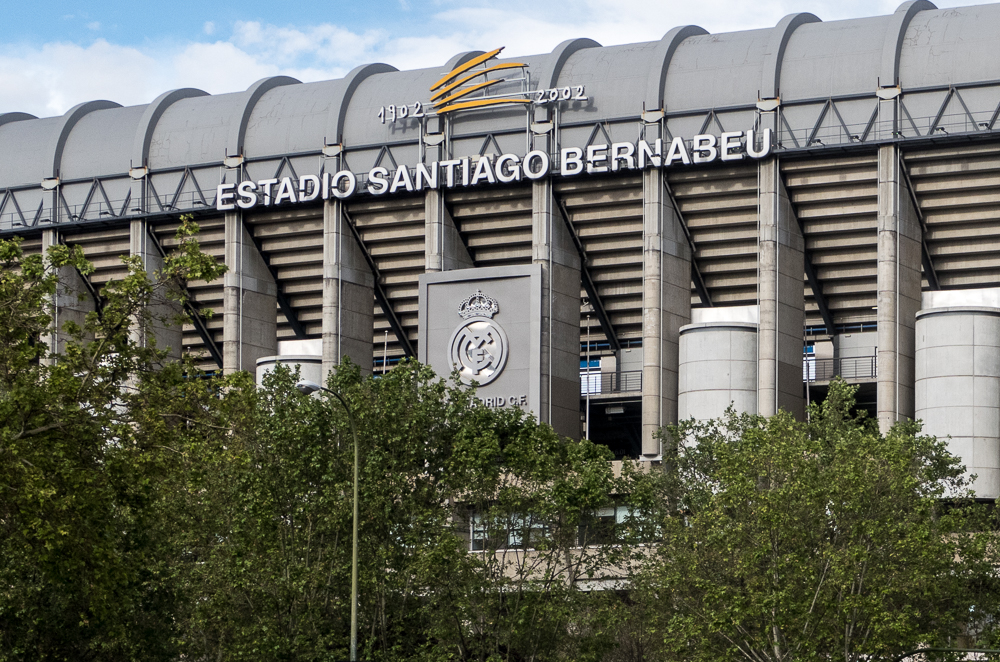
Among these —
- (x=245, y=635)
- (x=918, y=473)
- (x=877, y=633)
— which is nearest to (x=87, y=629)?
(x=245, y=635)

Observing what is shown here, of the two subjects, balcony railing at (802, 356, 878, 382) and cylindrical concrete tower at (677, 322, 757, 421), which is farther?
balcony railing at (802, 356, 878, 382)

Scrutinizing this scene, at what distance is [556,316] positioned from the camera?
255 feet

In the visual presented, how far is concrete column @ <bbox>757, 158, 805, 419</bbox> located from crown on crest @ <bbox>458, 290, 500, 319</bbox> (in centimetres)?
1275

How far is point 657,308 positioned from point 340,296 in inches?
657

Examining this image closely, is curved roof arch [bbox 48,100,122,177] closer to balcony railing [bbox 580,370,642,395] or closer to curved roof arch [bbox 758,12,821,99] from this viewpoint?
balcony railing [bbox 580,370,642,395]

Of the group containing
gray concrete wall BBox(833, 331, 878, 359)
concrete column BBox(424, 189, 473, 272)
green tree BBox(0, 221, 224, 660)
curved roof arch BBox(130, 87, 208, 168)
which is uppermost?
curved roof arch BBox(130, 87, 208, 168)

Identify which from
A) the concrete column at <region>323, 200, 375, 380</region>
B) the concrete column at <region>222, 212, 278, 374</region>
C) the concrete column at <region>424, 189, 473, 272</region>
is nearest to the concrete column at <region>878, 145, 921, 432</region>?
the concrete column at <region>424, 189, 473, 272</region>

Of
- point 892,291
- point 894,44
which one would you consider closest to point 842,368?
point 892,291

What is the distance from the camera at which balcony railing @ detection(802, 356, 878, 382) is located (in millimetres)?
79812

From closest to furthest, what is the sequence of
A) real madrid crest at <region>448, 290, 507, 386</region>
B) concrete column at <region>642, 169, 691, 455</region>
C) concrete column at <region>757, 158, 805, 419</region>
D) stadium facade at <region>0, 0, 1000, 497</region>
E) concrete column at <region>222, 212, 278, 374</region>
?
stadium facade at <region>0, 0, 1000, 497</region>
concrete column at <region>757, 158, 805, 419</region>
concrete column at <region>642, 169, 691, 455</region>
real madrid crest at <region>448, 290, 507, 386</region>
concrete column at <region>222, 212, 278, 374</region>

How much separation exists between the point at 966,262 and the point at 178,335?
4223 cm

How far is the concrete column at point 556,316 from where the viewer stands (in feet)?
253

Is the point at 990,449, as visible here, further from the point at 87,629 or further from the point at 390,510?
the point at 87,629

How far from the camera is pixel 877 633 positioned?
41.5 metres
